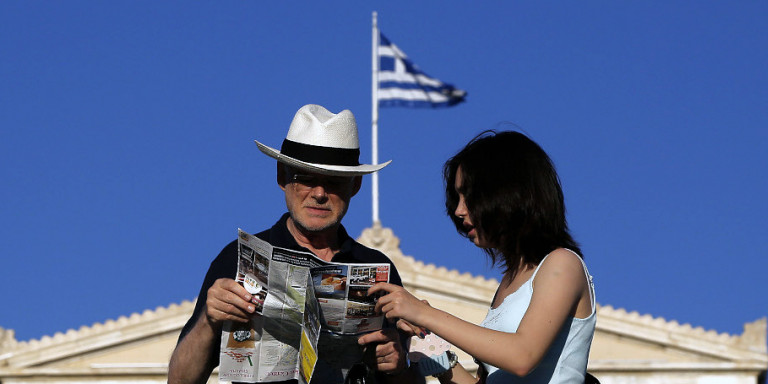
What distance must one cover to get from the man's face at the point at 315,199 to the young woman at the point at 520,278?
0.74 metres

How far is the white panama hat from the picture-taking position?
6863 millimetres

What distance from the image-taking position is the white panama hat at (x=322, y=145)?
6.86 metres

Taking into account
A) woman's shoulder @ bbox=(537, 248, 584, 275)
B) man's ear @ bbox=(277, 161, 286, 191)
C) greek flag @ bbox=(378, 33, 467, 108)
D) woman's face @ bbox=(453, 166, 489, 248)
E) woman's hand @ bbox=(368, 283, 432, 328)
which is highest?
greek flag @ bbox=(378, 33, 467, 108)

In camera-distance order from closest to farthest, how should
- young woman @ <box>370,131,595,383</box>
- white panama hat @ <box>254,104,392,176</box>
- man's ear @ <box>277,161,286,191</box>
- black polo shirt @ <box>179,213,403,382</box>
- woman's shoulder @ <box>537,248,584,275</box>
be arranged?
young woman @ <box>370,131,595,383</box> < woman's shoulder @ <box>537,248,584,275</box> < white panama hat @ <box>254,104,392,176</box> < black polo shirt @ <box>179,213,403,382</box> < man's ear @ <box>277,161,286,191</box>

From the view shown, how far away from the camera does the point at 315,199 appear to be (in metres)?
6.93

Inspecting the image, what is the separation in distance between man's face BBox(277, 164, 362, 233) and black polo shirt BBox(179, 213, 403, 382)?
0.12 m

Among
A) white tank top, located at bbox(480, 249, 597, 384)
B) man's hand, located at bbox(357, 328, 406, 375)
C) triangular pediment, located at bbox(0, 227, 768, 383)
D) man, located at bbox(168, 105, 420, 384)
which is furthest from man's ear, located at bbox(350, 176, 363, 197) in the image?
triangular pediment, located at bbox(0, 227, 768, 383)

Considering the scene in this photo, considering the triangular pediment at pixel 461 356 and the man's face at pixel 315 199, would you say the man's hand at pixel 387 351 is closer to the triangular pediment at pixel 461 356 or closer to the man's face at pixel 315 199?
the man's face at pixel 315 199

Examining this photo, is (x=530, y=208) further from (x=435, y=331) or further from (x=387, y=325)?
(x=387, y=325)

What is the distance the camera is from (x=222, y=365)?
651cm

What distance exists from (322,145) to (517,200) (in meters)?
1.28

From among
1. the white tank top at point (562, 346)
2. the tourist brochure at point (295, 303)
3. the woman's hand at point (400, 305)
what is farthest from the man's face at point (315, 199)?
the white tank top at point (562, 346)

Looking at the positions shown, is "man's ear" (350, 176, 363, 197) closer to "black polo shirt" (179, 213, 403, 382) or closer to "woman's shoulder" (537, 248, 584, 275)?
"black polo shirt" (179, 213, 403, 382)

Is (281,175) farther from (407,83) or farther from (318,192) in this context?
(407,83)
